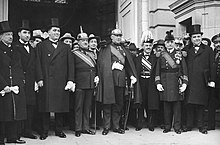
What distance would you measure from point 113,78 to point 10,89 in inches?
76.2

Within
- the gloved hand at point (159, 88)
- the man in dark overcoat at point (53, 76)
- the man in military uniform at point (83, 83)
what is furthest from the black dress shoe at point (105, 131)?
the gloved hand at point (159, 88)

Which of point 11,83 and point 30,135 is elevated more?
point 11,83

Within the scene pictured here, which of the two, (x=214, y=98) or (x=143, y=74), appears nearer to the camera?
(x=214, y=98)

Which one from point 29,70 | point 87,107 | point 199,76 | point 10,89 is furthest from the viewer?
point 199,76

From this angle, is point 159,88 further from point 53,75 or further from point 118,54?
point 53,75

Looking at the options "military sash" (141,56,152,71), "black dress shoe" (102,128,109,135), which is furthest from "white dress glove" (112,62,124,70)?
"black dress shoe" (102,128,109,135)

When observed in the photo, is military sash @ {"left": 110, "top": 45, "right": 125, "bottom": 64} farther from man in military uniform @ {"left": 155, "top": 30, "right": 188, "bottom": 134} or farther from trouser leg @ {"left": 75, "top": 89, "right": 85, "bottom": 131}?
trouser leg @ {"left": 75, "top": 89, "right": 85, "bottom": 131}

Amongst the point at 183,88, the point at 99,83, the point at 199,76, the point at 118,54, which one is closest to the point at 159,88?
the point at 183,88

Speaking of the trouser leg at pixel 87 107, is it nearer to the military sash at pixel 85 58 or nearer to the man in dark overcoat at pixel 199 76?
the military sash at pixel 85 58

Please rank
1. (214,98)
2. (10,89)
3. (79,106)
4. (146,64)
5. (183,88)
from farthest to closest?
(146,64), (214,98), (183,88), (79,106), (10,89)

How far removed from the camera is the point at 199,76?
709cm

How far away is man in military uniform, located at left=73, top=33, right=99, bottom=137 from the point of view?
6.63m

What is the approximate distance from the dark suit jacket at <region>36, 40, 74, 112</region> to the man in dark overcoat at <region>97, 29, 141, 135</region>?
0.66 metres

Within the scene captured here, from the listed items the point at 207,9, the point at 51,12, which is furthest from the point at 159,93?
the point at 51,12
